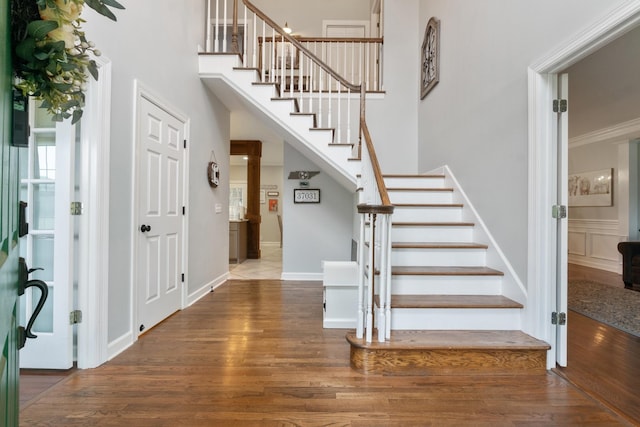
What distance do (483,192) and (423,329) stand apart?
1.43m

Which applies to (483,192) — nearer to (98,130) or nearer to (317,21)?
(98,130)

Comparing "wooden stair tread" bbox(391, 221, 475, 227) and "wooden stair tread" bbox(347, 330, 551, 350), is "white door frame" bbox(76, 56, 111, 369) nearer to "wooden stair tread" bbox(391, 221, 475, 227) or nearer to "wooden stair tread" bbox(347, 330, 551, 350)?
"wooden stair tread" bbox(347, 330, 551, 350)

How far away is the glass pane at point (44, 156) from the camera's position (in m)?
2.06

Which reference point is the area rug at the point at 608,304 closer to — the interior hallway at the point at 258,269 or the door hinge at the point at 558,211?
the door hinge at the point at 558,211

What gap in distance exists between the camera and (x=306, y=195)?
5.02 m

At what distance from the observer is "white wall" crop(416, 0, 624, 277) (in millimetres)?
2131

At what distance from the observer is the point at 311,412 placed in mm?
1661

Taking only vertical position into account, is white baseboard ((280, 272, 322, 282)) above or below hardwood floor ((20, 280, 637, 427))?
above

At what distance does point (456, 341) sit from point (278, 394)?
1180 mm

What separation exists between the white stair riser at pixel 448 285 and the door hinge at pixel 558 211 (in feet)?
2.21

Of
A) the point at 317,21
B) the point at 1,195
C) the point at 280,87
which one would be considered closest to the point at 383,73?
the point at 280,87

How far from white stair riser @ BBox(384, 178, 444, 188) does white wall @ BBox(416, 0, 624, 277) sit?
10.8 inches

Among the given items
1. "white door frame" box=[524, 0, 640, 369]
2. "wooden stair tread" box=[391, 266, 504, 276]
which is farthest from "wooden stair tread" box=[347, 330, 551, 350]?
"wooden stair tread" box=[391, 266, 504, 276]

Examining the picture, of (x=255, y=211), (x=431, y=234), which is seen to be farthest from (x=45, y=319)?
(x=255, y=211)
